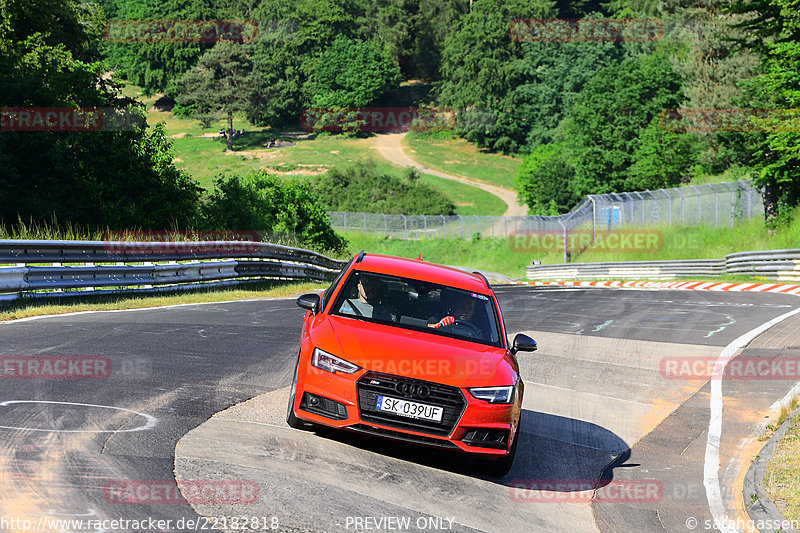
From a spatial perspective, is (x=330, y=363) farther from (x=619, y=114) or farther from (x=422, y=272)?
→ (x=619, y=114)

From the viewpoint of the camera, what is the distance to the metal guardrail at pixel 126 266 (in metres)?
14.4

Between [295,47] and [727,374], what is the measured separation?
13144 cm

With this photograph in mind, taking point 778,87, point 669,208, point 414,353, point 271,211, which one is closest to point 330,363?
point 414,353

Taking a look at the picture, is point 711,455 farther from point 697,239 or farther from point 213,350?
point 697,239

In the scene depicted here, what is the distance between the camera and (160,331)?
40.6 feet

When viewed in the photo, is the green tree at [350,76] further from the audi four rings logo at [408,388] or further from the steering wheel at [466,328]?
the audi four rings logo at [408,388]

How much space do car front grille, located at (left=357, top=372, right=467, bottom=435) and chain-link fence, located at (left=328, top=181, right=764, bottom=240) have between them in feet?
123

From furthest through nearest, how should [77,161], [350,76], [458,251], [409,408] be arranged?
[350,76] → [458,251] → [77,161] → [409,408]

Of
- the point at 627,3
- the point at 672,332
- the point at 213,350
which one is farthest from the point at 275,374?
the point at 627,3

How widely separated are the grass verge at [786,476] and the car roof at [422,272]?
298 cm

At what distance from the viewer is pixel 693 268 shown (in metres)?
37.4

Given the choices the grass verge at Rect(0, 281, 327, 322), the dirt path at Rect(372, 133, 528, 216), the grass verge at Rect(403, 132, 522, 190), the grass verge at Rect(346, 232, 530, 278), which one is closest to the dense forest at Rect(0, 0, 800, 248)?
the grass verge at Rect(403, 132, 522, 190)

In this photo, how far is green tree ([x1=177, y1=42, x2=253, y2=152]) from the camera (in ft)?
394

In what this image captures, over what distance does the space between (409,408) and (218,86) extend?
11964 centimetres
